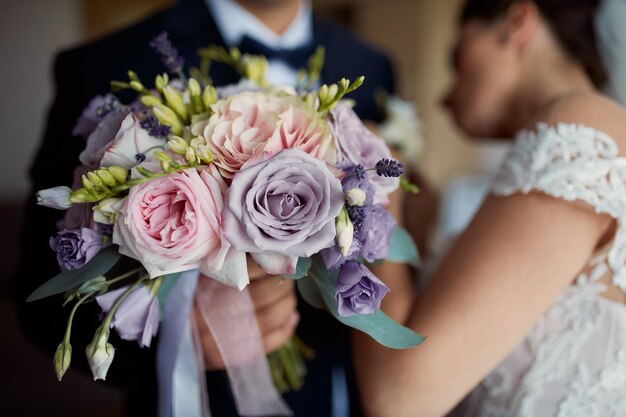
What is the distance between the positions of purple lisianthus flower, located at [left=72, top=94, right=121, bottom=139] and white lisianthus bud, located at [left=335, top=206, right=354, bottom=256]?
41 cm

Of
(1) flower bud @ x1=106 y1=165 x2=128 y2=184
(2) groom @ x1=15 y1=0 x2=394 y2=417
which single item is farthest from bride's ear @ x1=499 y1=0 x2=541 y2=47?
(1) flower bud @ x1=106 y1=165 x2=128 y2=184

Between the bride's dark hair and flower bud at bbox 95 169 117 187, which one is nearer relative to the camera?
flower bud at bbox 95 169 117 187

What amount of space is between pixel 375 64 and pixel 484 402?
109cm

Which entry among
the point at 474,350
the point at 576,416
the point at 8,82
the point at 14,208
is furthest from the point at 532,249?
the point at 8,82

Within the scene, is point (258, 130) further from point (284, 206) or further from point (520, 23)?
point (520, 23)

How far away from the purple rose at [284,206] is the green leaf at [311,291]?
0.18 meters

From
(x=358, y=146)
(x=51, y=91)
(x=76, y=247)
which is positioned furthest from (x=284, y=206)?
(x=51, y=91)

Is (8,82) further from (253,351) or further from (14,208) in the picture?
(253,351)

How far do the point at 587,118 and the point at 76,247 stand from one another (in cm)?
89

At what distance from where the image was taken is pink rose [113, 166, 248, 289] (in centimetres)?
69

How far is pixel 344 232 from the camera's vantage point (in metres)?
0.69

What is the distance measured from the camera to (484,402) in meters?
1.16

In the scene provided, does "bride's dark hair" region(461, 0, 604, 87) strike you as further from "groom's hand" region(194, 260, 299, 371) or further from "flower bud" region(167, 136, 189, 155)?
"flower bud" region(167, 136, 189, 155)

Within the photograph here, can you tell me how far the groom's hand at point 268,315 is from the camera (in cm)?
97
